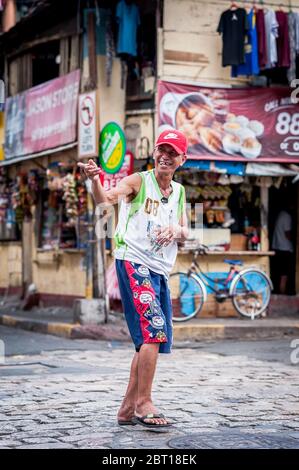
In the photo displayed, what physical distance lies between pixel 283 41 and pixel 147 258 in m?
10.6

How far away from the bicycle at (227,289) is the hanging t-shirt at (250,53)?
3097 millimetres

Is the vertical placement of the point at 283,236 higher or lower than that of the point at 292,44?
lower

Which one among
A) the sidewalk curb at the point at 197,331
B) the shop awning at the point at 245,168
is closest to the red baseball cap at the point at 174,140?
the sidewalk curb at the point at 197,331

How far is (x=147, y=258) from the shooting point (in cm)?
590

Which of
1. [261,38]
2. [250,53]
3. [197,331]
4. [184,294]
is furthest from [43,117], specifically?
[197,331]

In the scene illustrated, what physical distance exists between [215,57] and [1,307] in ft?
24.1

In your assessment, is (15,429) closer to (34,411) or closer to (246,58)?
(34,411)

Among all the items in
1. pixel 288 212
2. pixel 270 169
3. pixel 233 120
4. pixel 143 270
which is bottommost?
pixel 143 270

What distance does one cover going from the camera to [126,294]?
5.91 metres

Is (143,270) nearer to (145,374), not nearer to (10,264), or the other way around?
(145,374)

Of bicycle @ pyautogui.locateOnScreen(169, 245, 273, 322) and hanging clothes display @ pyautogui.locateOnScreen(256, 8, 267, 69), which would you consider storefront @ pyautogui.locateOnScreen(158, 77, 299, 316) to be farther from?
hanging clothes display @ pyautogui.locateOnScreen(256, 8, 267, 69)

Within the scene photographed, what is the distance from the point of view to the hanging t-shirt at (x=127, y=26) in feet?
51.2

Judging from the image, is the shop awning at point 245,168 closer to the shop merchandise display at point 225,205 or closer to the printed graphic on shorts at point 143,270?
the shop merchandise display at point 225,205
